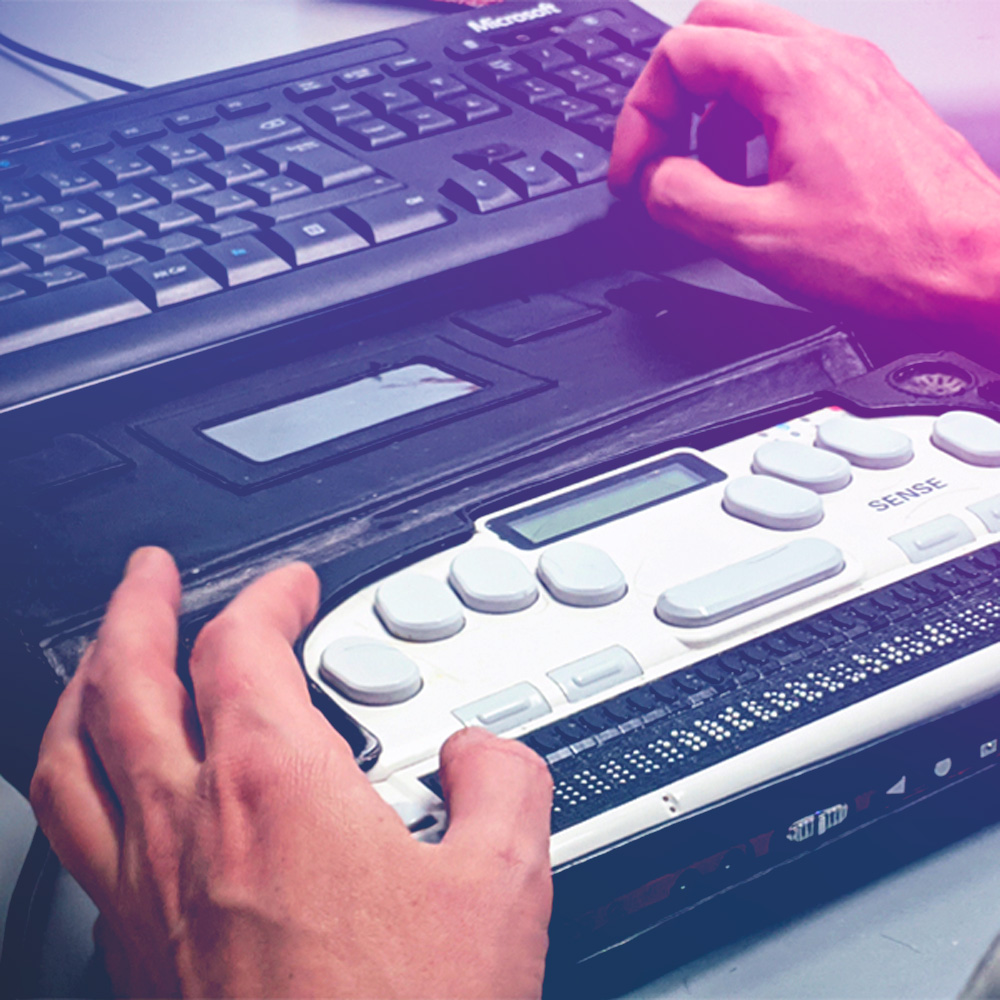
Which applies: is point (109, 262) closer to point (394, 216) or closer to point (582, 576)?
point (394, 216)

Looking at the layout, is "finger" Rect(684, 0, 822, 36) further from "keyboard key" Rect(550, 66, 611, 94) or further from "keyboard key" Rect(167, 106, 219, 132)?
"keyboard key" Rect(167, 106, 219, 132)

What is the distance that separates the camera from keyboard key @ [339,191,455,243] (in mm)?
524

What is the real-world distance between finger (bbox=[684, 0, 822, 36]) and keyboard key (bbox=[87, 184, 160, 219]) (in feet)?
1.01

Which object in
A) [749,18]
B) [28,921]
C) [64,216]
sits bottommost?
[28,921]

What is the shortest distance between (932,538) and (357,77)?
15.2 inches

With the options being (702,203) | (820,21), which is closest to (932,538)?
(702,203)

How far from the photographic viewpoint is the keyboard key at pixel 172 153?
55 cm

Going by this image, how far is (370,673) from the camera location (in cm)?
36

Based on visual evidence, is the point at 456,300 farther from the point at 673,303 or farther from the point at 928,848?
the point at 928,848

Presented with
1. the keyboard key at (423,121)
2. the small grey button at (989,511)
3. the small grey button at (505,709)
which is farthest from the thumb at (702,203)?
the small grey button at (505,709)

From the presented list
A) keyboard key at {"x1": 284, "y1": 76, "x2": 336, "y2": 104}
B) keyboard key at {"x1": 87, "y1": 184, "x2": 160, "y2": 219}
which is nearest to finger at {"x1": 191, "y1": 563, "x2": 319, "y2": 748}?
keyboard key at {"x1": 87, "y1": 184, "x2": 160, "y2": 219}

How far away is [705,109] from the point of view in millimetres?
656

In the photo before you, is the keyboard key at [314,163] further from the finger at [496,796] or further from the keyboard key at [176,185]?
the finger at [496,796]

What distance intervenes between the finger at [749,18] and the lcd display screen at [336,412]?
0.28 meters
